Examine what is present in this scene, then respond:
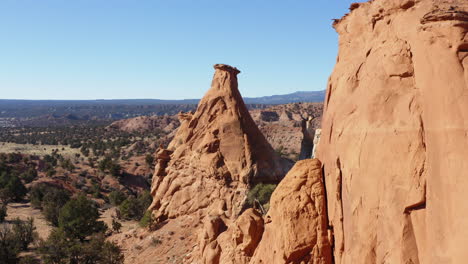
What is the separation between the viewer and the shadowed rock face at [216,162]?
2881cm

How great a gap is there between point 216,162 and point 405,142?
71.2ft

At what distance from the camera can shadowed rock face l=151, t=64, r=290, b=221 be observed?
2881 cm

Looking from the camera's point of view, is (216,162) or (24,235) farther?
(24,235)

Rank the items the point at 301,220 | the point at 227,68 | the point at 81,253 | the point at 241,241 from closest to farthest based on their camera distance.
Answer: the point at 301,220
the point at 241,241
the point at 81,253
the point at 227,68

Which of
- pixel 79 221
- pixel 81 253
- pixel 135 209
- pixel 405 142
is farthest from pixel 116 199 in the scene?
pixel 405 142

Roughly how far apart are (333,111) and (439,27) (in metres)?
3.71

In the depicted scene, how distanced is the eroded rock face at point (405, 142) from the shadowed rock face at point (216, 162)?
18190 mm

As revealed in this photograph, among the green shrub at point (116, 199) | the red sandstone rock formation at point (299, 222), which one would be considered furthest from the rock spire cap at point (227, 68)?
the green shrub at point (116, 199)

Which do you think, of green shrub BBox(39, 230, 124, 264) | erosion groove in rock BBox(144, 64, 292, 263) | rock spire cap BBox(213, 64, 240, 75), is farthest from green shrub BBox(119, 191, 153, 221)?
rock spire cap BBox(213, 64, 240, 75)

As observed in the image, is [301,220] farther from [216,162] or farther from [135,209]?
[135,209]

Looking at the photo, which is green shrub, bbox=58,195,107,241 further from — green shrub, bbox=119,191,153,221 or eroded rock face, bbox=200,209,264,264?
eroded rock face, bbox=200,209,264,264

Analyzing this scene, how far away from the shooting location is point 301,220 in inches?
446

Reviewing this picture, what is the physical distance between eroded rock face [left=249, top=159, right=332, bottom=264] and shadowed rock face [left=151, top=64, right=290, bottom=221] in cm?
1558

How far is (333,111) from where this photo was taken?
37.7 ft
